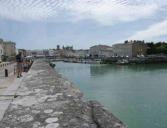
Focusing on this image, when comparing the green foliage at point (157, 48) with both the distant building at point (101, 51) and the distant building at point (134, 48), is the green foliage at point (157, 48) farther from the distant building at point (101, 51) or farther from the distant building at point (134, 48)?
the distant building at point (101, 51)

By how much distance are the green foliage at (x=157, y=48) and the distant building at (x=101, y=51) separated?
2859 centimetres

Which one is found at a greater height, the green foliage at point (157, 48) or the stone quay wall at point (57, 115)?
the green foliage at point (157, 48)

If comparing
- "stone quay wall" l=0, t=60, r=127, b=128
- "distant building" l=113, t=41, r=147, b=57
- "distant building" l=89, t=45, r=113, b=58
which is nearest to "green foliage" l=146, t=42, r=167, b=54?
"distant building" l=113, t=41, r=147, b=57

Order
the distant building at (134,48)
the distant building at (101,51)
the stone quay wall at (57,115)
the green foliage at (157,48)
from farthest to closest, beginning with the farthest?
1. the distant building at (101,51)
2. the distant building at (134,48)
3. the green foliage at (157,48)
4. the stone quay wall at (57,115)

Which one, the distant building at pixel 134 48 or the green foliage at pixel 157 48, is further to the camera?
the distant building at pixel 134 48

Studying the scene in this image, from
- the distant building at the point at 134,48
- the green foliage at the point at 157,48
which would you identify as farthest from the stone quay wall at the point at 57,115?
the distant building at the point at 134,48

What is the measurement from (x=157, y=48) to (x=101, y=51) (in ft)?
134

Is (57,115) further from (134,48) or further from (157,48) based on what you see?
(134,48)

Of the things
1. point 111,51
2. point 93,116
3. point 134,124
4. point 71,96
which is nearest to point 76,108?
point 93,116

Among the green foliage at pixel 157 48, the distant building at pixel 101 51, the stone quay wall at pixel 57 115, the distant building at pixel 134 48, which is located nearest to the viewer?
the stone quay wall at pixel 57 115

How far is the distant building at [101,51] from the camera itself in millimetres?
109625

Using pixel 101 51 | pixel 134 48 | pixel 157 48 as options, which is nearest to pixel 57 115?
pixel 157 48

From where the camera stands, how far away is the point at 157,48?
3169 inches

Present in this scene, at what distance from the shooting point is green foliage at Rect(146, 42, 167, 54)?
259ft
